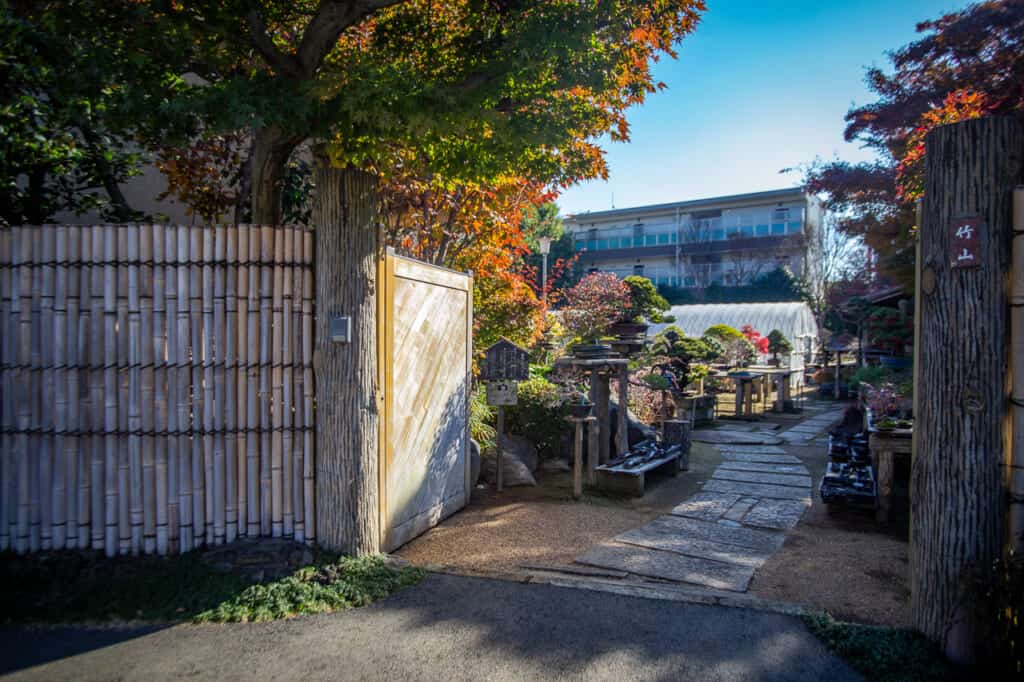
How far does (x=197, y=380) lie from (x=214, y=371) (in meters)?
0.12

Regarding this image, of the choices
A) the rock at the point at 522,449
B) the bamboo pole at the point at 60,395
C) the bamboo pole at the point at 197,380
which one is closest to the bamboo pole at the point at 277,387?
the bamboo pole at the point at 197,380

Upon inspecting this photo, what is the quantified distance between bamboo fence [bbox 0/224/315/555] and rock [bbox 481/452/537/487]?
3049 mm

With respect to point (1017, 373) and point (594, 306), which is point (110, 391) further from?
point (594, 306)

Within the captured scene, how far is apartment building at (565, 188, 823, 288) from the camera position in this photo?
28719mm

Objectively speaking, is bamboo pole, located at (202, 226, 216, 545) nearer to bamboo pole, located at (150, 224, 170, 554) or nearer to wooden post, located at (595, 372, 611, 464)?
bamboo pole, located at (150, 224, 170, 554)

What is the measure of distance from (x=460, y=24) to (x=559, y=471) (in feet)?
16.7

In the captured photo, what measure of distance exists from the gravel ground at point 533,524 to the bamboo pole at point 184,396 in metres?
1.47

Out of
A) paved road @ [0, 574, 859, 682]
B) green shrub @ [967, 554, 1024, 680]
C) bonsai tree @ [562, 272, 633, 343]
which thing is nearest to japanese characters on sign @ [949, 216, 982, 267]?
green shrub @ [967, 554, 1024, 680]

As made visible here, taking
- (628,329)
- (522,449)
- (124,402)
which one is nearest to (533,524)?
(522,449)

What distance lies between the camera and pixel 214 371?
393 centimetres

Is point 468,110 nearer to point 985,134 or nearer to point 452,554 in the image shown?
point 985,134

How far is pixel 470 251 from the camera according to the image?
8.04 metres

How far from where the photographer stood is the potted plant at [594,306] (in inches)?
495

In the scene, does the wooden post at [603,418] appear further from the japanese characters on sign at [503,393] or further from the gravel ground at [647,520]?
the japanese characters on sign at [503,393]
